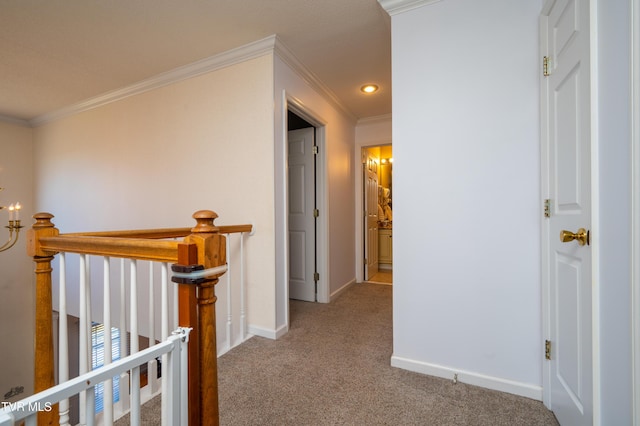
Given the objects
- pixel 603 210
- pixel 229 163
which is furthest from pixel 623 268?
pixel 229 163

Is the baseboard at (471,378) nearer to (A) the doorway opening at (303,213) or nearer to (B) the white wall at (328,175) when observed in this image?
(B) the white wall at (328,175)

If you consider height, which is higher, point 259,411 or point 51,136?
point 51,136

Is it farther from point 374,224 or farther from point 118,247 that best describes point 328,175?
point 118,247

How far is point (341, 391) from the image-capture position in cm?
161

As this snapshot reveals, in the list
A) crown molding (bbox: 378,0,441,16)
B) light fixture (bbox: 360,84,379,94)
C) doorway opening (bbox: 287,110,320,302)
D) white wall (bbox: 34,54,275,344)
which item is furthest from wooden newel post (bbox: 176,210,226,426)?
light fixture (bbox: 360,84,379,94)

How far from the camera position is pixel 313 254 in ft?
10.9

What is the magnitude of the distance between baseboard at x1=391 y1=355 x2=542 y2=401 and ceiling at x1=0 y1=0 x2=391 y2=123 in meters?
2.36

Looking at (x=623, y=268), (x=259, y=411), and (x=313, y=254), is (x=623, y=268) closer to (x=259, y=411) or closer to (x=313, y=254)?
(x=259, y=411)

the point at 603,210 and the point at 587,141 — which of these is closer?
the point at 603,210

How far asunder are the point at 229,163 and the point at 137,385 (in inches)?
81.8

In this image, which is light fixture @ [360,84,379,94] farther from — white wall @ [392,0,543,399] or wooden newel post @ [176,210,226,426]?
wooden newel post @ [176,210,226,426]

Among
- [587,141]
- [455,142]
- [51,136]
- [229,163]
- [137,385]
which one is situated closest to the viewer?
[137,385]

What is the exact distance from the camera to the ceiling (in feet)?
6.38

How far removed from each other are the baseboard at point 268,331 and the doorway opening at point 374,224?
2002 millimetres
